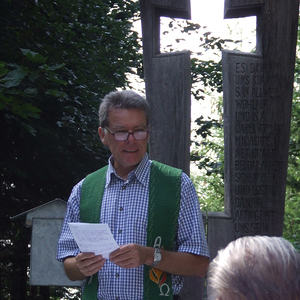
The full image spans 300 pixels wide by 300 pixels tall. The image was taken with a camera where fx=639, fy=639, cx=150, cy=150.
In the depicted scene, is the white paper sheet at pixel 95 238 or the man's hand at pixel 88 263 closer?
the white paper sheet at pixel 95 238

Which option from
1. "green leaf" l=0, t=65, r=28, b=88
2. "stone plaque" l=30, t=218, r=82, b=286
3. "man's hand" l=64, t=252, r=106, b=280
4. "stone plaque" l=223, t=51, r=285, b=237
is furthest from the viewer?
"stone plaque" l=30, t=218, r=82, b=286

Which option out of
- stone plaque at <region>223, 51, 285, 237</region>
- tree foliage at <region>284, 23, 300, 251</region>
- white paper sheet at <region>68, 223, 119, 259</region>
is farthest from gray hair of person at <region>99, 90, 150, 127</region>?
tree foliage at <region>284, 23, 300, 251</region>

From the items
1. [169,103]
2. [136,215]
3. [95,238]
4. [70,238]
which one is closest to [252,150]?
[169,103]

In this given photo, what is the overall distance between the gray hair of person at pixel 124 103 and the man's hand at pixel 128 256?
0.64 meters

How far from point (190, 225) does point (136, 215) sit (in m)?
0.25

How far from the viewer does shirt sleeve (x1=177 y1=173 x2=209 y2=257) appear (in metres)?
2.80

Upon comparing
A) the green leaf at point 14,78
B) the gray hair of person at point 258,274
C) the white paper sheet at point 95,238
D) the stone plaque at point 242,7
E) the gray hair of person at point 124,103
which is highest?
the stone plaque at point 242,7

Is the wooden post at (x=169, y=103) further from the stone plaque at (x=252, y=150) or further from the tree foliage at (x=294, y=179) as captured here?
the tree foliage at (x=294, y=179)

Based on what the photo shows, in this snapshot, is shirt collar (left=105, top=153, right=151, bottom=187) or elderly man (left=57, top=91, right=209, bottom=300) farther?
shirt collar (left=105, top=153, right=151, bottom=187)

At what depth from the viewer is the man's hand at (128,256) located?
2.61m

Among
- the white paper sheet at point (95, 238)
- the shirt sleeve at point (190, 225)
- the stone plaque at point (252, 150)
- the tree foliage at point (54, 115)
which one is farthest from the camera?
the tree foliage at point (54, 115)

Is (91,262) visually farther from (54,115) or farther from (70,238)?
(54,115)

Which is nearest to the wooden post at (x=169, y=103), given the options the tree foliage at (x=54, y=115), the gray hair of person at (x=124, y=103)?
the gray hair of person at (x=124, y=103)

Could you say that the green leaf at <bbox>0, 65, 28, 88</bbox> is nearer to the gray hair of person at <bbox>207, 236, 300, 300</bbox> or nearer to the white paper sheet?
the white paper sheet
